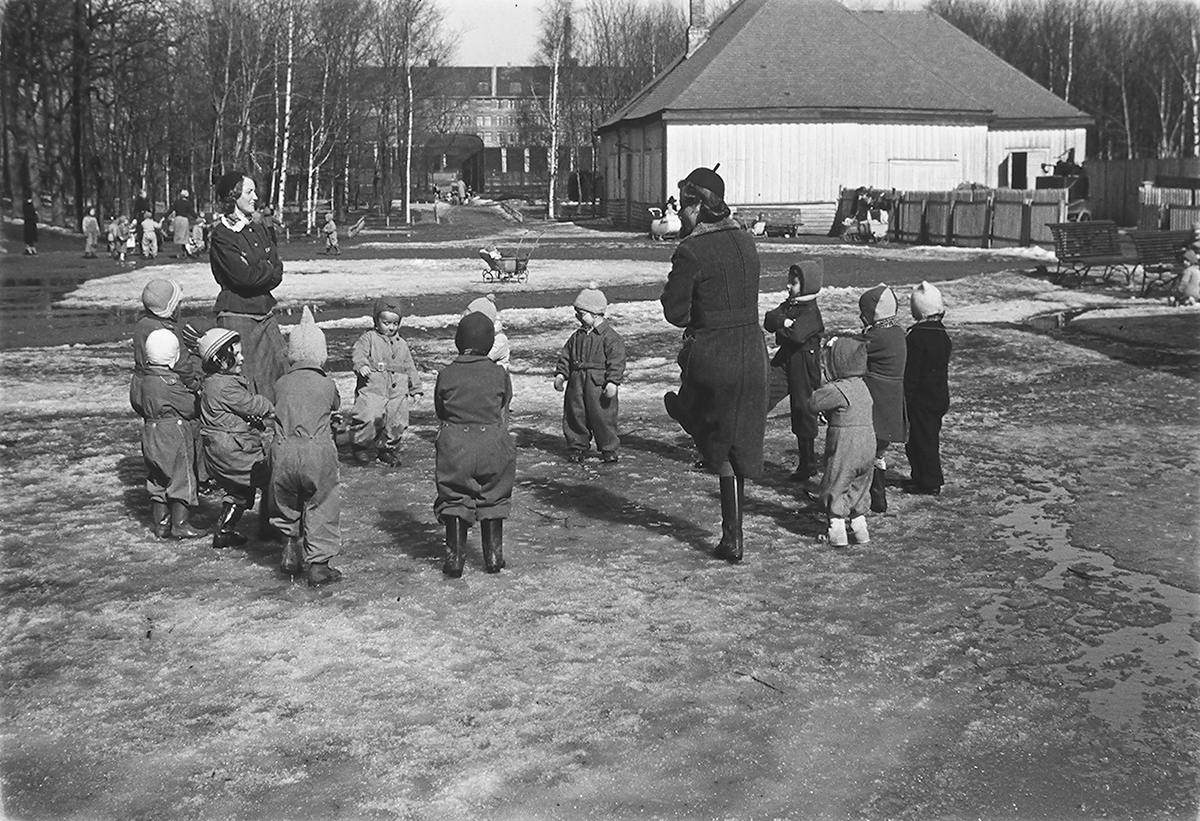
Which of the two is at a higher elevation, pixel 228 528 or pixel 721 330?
pixel 721 330

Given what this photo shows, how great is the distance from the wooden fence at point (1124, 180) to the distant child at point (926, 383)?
129 feet

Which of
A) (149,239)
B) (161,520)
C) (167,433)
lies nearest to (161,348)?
(167,433)

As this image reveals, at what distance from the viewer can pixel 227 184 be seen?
25.7 ft

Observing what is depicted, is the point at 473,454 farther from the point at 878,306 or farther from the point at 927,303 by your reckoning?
the point at 927,303

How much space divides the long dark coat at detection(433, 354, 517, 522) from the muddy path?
409 millimetres

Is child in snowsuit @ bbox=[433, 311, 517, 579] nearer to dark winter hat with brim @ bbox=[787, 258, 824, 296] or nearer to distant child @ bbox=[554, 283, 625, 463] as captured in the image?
dark winter hat with brim @ bbox=[787, 258, 824, 296]

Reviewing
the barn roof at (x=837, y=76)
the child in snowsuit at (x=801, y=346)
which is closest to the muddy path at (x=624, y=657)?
the child in snowsuit at (x=801, y=346)

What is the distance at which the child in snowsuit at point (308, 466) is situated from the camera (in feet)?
21.4

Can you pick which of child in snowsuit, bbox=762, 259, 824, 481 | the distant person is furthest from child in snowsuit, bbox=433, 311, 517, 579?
the distant person

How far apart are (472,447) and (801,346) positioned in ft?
9.56

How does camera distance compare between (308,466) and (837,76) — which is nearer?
(308,466)

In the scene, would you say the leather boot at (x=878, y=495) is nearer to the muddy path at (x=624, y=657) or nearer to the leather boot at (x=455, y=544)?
the muddy path at (x=624, y=657)

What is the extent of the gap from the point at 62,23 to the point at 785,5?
90.2 feet

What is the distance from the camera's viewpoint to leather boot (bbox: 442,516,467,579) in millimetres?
6723
